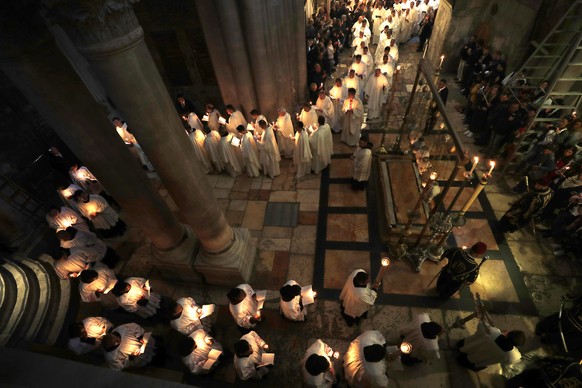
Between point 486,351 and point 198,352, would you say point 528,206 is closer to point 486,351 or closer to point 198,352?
point 486,351

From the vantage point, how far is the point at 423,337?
4.51m

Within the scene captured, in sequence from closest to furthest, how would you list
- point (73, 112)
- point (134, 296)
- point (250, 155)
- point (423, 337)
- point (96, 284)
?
point (73, 112)
point (423, 337)
point (134, 296)
point (96, 284)
point (250, 155)

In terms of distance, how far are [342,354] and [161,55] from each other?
10.8 m

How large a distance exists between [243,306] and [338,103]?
23.8ft

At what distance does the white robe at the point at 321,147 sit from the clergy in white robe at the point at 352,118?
3.96 ft

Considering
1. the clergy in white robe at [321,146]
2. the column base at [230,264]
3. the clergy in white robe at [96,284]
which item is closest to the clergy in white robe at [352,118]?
the clergy in white robe at [321,146]

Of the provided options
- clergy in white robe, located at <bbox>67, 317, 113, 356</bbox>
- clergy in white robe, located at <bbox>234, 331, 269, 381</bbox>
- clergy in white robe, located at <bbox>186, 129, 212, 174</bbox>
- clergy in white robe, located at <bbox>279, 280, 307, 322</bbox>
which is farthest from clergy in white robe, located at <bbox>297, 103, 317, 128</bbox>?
clergy in white robe, located at <bbox>67, 317, 113, 356</bbox>

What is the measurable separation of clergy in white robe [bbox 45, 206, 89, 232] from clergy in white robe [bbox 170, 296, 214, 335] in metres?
4.04

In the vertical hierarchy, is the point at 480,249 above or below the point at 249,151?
above

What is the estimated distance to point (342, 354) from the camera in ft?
17.6

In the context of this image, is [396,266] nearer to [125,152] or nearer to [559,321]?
[559,321]

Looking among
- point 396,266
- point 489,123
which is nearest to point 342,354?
point 396,266

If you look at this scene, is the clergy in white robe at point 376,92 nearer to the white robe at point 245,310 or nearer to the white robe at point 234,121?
the white robe at point 234,121

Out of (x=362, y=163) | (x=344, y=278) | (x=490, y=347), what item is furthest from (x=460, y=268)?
(x=362, y=163)
